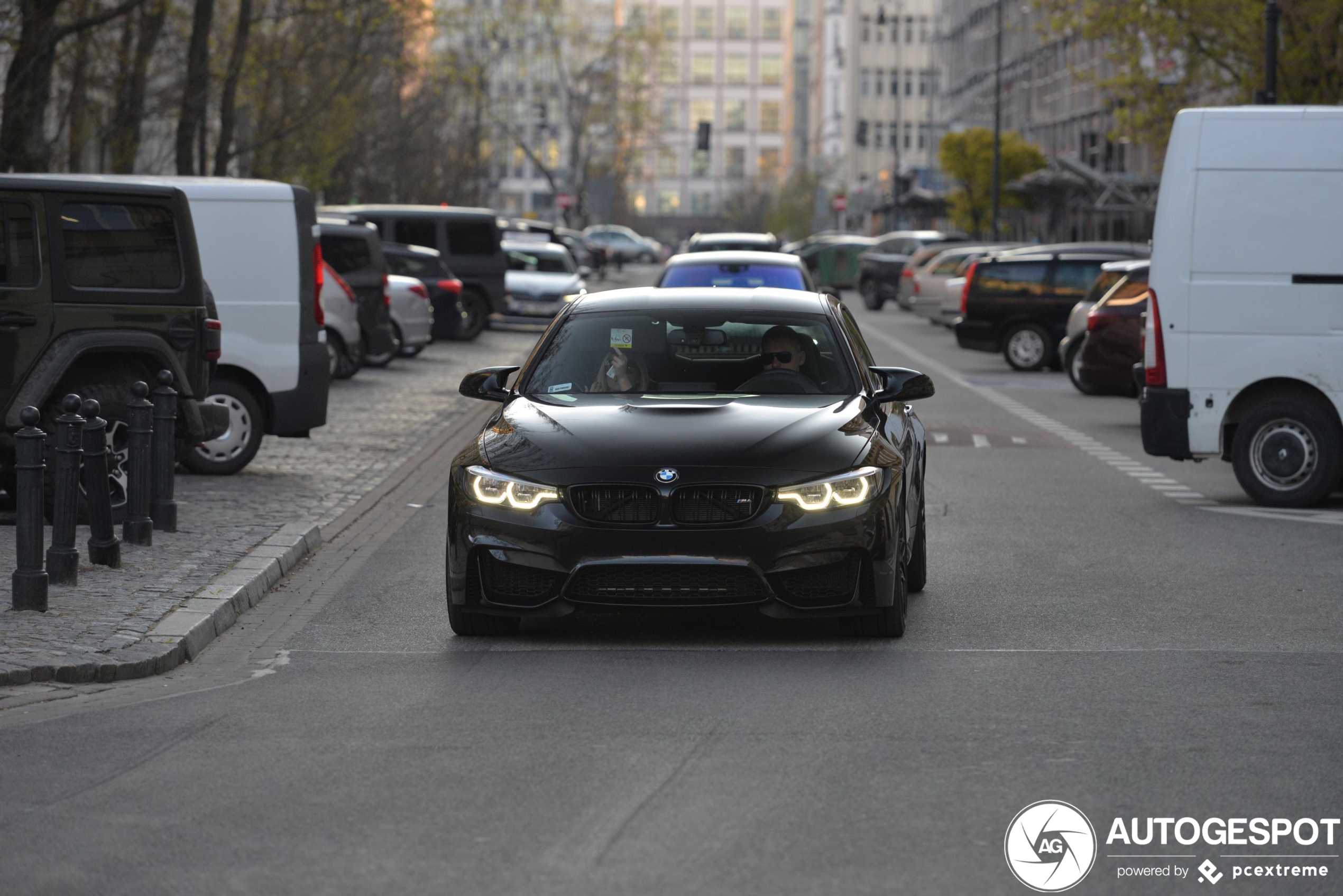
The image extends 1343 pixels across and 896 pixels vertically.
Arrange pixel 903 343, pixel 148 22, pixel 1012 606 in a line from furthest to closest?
pixel 903 343 < pixel 148 22 < pixel 1012 606

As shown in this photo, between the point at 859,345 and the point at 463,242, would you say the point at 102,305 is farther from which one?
the point at 463,242

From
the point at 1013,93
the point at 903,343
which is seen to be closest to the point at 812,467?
the point at 903,343

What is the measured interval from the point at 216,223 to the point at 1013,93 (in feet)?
266

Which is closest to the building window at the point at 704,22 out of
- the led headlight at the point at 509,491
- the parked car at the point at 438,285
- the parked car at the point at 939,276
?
the parked car at the point at 939,276

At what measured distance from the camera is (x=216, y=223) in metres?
15.2

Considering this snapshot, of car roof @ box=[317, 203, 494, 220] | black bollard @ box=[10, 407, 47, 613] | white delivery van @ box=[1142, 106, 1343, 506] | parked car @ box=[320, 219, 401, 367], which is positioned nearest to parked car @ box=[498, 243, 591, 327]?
car roof @ box=[317, 203, 494, 220]

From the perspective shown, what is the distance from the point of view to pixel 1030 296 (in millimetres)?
31453

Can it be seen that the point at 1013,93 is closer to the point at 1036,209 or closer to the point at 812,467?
the point at 1036,209

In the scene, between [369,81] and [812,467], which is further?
[369,81]

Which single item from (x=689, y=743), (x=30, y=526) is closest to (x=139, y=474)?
(x=30, y=526)

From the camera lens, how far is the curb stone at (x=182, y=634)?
26.1 ft

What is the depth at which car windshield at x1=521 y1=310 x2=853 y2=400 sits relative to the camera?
9469 mm

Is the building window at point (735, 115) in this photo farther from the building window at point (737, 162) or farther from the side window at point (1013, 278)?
the side window at point (1013, 278)

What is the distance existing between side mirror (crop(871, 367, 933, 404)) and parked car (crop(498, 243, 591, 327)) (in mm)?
29845
